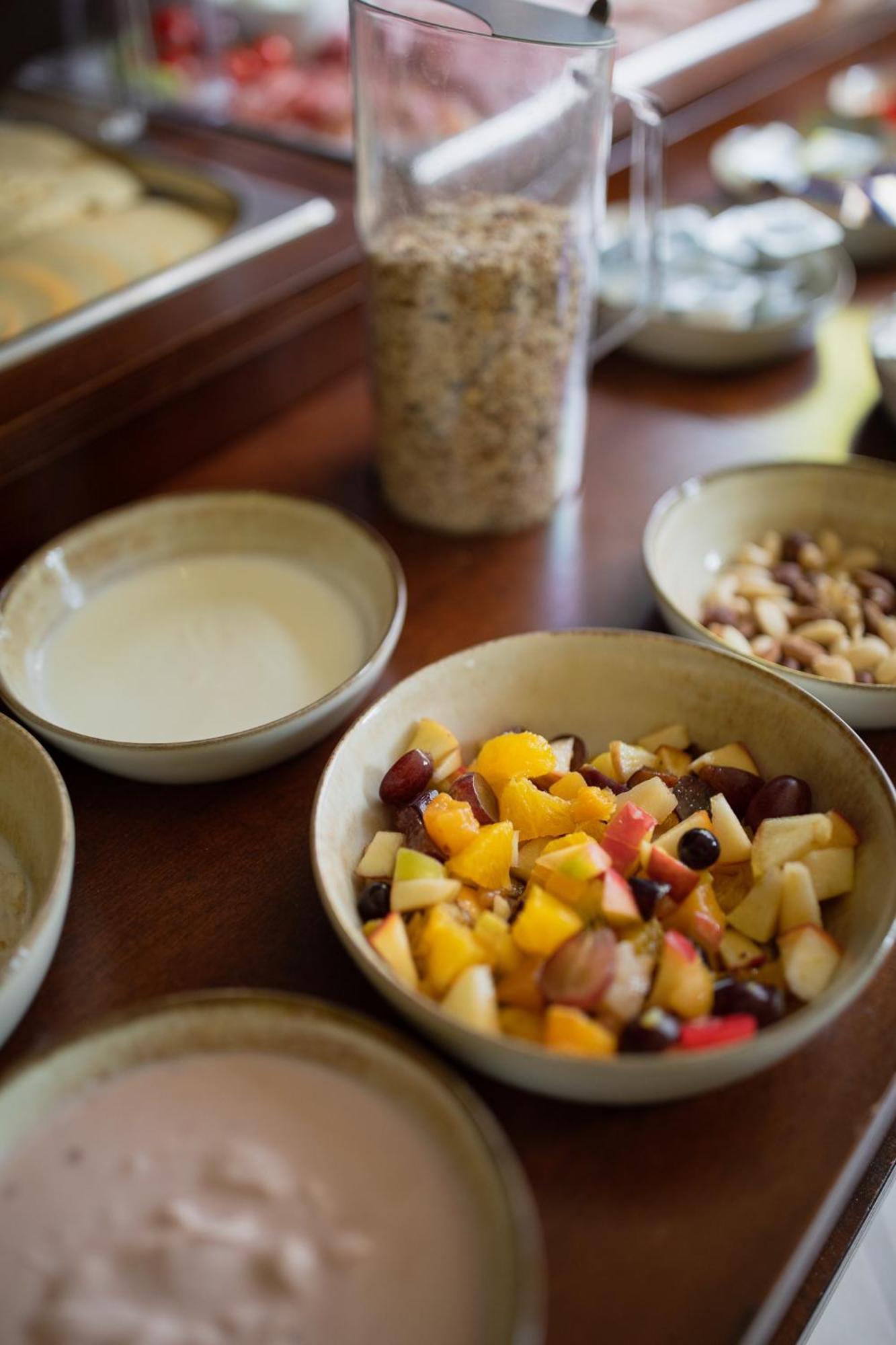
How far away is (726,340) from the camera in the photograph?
4.08ft

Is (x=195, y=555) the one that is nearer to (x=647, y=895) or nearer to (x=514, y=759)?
(x=514, y=759)

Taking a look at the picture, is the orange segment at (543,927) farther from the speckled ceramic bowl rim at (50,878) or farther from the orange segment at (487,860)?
the speckled ceramic bowl rim at (50,878)

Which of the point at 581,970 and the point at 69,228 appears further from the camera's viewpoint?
the point at 69,228

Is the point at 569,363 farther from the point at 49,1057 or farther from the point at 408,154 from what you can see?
the point at 49,1057

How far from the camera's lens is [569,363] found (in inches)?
37.9

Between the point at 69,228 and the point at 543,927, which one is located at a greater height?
the point at 69,228

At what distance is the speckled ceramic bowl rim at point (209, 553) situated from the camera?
0.73 metres

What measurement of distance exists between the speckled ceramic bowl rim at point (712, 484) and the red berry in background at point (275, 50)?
1.05 meters

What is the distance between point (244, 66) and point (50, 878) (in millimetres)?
1427

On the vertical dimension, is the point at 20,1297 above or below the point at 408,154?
below

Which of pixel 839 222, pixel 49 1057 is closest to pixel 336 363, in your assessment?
pixel 839 222

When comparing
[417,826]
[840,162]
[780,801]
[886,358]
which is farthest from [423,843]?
[840,162]

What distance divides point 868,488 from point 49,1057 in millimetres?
784

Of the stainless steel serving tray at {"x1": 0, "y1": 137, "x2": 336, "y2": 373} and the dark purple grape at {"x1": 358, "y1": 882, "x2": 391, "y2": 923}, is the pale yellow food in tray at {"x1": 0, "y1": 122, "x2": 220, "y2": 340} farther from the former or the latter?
the dark purple grape at {"x1": 358, "y1": 882, "x2": 391, "y2": 923}
